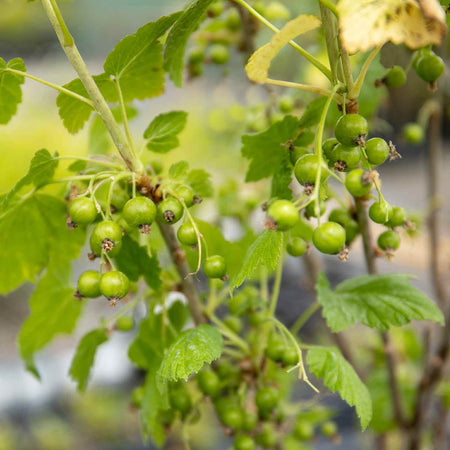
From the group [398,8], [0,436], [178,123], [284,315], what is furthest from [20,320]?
[398,8]

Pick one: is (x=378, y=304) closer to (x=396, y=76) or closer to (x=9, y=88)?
(x=396, y=76)

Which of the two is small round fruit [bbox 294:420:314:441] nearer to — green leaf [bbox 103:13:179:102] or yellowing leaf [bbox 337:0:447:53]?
green leaf [bbox 103:13:179:102]

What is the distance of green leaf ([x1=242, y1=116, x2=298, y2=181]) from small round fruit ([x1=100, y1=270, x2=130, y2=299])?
27 cm

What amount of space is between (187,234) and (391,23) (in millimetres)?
346

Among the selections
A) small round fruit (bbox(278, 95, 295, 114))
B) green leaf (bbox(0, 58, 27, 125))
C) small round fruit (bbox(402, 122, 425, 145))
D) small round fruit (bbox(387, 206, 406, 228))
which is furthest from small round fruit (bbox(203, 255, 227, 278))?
small round fruit (bbox(402, 122, 425, 145))

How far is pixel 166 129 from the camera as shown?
797 mm

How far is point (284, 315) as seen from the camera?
327 cm

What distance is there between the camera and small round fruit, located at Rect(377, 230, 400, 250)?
2.58ft

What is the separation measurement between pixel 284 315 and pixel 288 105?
234 cm

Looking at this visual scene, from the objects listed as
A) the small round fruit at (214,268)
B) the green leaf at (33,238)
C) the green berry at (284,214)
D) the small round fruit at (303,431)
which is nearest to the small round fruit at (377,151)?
the green berry at (284,214)

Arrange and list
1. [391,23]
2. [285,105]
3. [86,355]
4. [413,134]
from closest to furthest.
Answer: [391,23] → [86,355] → [285,105] → [413,134]

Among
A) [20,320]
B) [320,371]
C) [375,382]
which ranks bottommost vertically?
[20,320]

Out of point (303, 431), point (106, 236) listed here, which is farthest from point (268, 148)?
point (303, 431)

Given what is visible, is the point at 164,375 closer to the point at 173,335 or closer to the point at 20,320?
the point at 173,335
